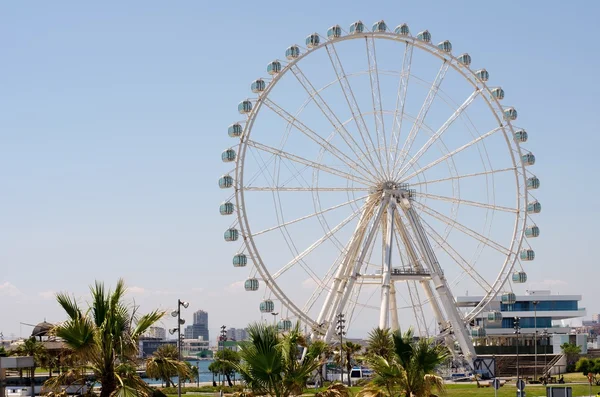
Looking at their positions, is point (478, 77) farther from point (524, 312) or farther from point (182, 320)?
point (524, 312)

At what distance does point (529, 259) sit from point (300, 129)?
2152 cm

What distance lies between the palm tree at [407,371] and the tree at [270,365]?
281cm

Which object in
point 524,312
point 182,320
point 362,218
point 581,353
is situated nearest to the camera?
point 182,320

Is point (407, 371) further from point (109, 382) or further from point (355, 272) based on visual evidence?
point (355, 272)

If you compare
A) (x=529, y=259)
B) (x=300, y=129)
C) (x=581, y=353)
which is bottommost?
(x=581, y=353)

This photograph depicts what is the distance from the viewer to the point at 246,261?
211 feet

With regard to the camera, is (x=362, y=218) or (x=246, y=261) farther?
(x=362, y=218)

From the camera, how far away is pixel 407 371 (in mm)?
25172

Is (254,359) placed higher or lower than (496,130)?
lower

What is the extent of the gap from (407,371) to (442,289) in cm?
4915

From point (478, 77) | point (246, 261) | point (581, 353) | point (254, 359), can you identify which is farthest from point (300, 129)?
point (581, 353)

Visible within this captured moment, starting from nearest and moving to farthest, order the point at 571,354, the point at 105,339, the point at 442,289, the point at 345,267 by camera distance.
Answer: the point at 105,339, the point at 345,267, the point at 442,289, the point at 571,354

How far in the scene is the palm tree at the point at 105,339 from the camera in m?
19.7

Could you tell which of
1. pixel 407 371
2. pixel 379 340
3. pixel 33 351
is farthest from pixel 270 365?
pixel 33 351
